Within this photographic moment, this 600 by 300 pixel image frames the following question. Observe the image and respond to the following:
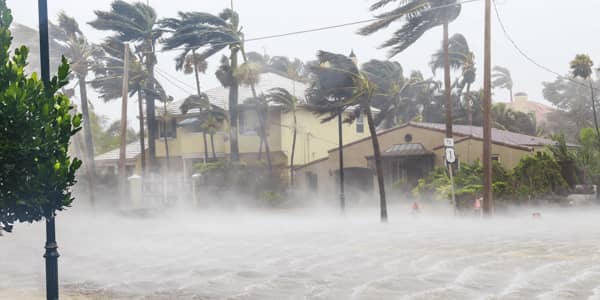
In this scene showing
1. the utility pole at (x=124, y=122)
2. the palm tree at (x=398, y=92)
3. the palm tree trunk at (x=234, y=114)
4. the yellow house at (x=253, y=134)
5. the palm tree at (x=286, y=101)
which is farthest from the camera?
the palm tree at (x=398, y=92)

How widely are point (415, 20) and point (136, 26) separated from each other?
23626 mm

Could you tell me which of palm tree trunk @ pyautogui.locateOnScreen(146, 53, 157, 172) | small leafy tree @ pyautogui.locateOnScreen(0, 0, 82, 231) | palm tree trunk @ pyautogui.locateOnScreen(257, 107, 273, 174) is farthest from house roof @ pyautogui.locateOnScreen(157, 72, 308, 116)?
small leafy tree @ pyautogui.locateOnScreen(0, 0, 82, 231)

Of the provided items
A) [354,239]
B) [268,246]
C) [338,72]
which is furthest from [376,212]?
[268,246]

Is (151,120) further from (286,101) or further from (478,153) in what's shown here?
(478,153)

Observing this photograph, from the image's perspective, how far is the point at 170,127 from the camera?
4638cm

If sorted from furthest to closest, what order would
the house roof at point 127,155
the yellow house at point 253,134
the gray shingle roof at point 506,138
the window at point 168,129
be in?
the house roof at point 127,155
the window at point 168,129
the yellow house at point 253,134
the gray shingle roof at point 506,138

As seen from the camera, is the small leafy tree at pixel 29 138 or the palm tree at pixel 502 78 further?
the palm tree at pixel 502 78

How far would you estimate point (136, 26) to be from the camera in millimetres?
45344

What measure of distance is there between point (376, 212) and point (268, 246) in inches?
565

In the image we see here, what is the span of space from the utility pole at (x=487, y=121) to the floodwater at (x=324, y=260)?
0.89 meters

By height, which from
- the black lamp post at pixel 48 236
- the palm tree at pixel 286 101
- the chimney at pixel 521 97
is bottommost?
the black lamp post at pixel 48 236

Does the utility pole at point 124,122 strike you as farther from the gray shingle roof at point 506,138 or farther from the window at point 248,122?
the gray shingle roof at point 506,138

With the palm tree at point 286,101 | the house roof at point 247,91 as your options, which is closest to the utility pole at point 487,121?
the palm tree at point 286,101

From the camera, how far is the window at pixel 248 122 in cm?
4212
